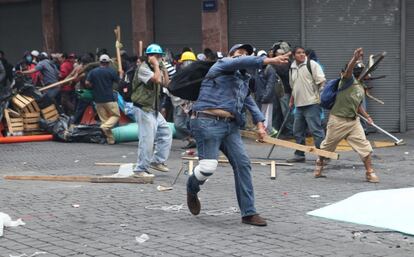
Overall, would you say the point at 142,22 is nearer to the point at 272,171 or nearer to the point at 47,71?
the point at 47,71

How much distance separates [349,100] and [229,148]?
309 cm

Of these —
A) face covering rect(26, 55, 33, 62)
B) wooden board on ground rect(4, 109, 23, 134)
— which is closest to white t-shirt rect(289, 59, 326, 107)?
wooden board on ground rect(4, 109, 23, 134)

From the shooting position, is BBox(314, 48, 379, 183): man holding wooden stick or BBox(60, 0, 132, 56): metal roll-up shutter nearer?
BBox(314, 48, 379, 183): man holding wooden stick

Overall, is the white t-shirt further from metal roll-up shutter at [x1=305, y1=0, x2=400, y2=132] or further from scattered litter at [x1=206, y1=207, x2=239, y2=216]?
metal roll-up shutter at [x1=305, y1=0, x2=400, y2=132]

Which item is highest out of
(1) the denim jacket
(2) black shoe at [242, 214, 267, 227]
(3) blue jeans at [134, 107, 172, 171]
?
(1) the denim jacket

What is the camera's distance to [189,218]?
7.54 meters

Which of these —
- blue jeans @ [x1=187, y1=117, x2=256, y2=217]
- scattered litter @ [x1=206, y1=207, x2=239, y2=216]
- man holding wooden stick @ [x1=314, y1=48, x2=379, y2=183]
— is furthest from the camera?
man holding wooden stick @ [x1=314, y1=48, x2=379, y2=183]

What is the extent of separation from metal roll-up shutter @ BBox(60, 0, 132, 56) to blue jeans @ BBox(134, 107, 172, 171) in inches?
352

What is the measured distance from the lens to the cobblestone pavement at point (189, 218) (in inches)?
249

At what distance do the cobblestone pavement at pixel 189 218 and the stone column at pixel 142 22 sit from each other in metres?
7.14

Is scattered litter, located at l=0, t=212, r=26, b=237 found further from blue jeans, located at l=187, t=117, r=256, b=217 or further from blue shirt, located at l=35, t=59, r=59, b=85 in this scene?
blue shirt, located at l=35, t=59, r=59, b=85

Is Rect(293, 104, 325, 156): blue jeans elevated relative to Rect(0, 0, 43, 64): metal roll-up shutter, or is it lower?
lower

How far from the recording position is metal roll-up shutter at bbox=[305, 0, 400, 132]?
1605cm

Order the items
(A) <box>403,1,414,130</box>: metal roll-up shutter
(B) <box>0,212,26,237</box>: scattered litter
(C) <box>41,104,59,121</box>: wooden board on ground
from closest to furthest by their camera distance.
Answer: (B) <box>0,212,26,237</box>: scattered litter < (A) <box>403,1,414,130</box>: metal roll-up shutter < (C) <box>41,104,59,121</box>: wooden board on ground
